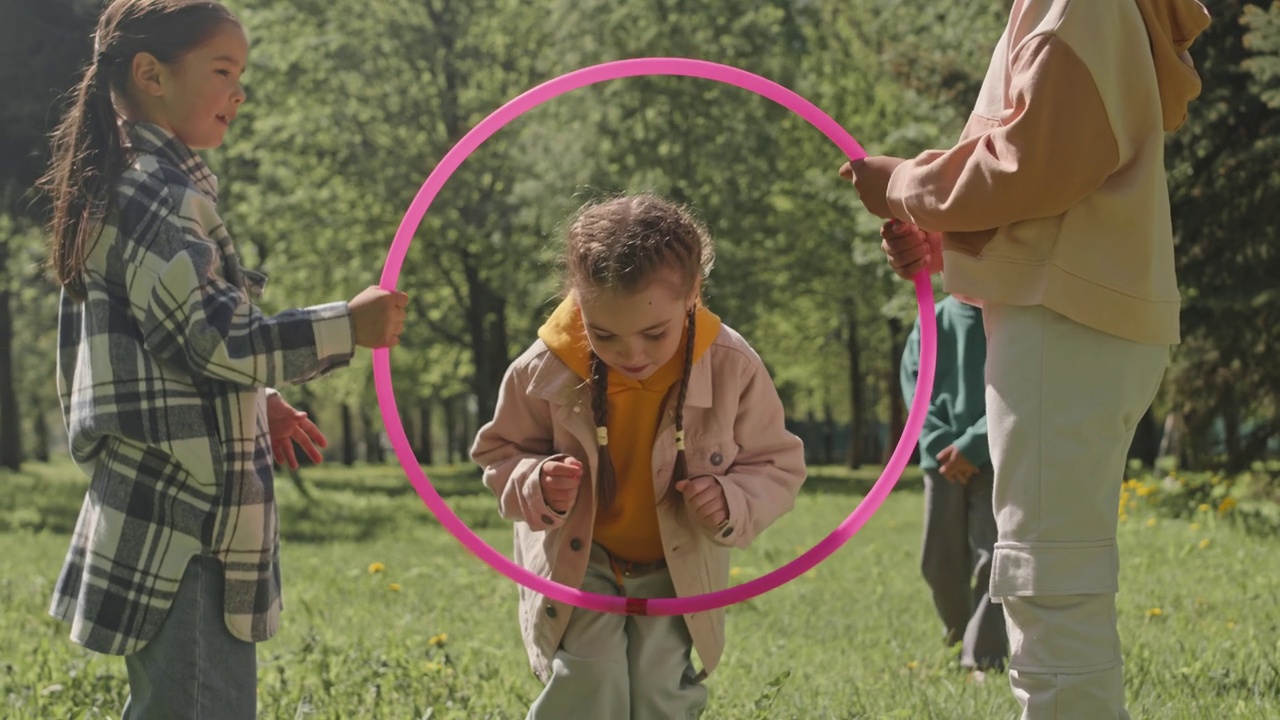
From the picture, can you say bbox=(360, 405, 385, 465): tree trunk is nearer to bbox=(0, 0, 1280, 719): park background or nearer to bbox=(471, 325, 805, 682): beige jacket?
bbox=(0, 0, 1280, 719): park background

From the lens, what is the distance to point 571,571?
11.7 feet

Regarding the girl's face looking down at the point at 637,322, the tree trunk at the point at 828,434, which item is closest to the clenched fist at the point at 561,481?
the girl's face looking down at the point at 637,322

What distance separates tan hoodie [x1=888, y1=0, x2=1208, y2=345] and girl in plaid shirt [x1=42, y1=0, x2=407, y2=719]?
1.42m

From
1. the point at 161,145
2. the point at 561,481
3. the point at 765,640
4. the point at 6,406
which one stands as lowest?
the point at 765,640

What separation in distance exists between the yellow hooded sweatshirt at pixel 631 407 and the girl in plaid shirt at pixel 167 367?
0.51 meters

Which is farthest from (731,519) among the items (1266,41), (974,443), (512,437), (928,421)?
(1266,41)

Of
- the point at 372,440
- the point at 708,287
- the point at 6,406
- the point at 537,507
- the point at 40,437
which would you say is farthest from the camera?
the point at 372,440

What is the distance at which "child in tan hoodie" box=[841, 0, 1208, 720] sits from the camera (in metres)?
2.81

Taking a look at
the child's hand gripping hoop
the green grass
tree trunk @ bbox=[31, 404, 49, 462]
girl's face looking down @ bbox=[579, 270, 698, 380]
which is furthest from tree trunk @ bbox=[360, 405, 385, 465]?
girl's face looking down @ bbox=[579, 270, 698, 380]

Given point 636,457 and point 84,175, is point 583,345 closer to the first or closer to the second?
point 636,457

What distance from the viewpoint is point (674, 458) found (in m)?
3.52

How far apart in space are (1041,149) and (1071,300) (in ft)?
1.10

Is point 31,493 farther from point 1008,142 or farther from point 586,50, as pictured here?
point 1008,142

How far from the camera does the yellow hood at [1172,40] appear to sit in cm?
296
